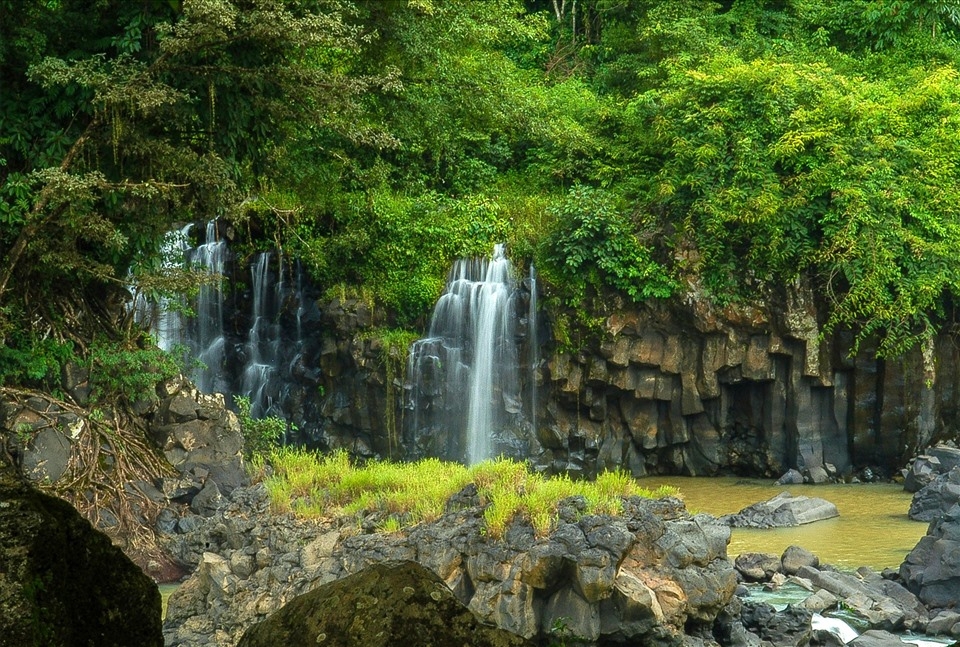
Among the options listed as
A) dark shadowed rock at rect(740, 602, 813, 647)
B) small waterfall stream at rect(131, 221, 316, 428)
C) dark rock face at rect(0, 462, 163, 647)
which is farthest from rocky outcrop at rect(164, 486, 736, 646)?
small waterfall stream at rect(131, 221, 316, 428)

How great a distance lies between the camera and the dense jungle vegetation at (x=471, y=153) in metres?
12.6

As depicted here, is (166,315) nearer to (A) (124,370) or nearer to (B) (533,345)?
(A) (124,370)

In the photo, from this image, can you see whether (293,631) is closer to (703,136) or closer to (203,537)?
(203,537)

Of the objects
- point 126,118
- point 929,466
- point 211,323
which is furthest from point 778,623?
point 211,323

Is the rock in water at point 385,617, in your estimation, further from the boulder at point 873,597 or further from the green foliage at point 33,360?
the green foliage at point 33,360

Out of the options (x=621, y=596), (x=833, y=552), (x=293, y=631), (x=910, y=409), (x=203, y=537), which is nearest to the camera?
(x=293, y=631)

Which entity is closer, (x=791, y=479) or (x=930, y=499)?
(x=930, y=499)

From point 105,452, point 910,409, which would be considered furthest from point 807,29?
point 105,452

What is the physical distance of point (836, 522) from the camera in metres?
15.4

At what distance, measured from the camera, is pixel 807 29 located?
25.2m

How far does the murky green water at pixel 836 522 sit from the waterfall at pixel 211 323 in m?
7.83

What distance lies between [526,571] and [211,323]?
1221cm

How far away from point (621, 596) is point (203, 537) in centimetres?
503

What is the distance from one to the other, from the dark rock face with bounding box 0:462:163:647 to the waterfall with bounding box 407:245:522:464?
55.6 feet
